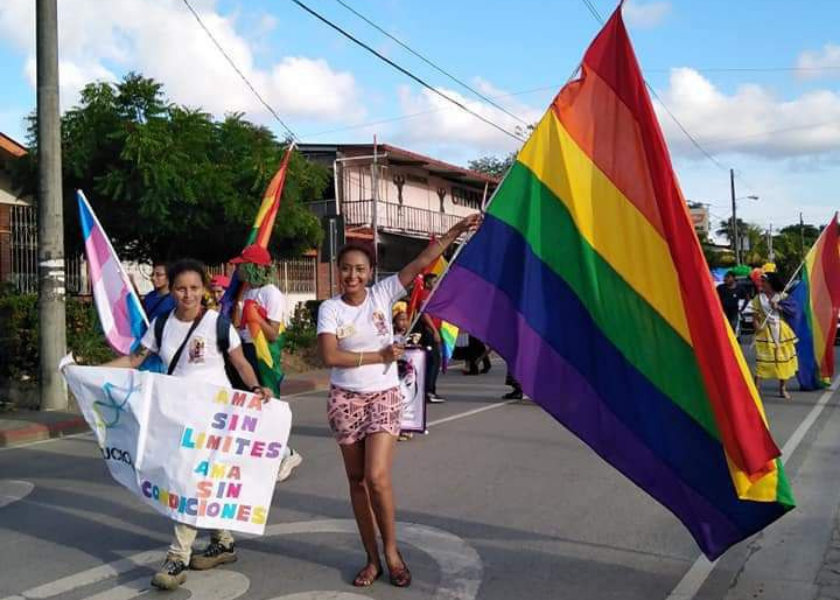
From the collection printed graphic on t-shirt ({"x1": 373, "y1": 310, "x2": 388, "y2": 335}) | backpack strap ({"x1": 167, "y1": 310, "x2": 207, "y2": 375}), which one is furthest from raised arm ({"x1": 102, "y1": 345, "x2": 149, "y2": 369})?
printed graphic on t-shirt ({"x1": 373, "y1": 310, "x2": 388, "y2": 335})

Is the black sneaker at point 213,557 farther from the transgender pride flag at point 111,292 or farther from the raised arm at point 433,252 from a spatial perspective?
the transgender pride flag at point 111,292

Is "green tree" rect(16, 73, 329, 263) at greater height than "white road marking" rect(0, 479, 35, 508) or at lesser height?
greater

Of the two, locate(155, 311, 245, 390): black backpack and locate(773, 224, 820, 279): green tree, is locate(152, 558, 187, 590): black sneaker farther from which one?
locate(773, 224, 820, 279): green tree

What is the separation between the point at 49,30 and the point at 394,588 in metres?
9.72

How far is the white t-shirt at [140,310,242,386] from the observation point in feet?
16.2

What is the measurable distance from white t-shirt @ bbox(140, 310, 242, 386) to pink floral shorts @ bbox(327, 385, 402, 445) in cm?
78

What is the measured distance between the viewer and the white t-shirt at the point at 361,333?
4641mm

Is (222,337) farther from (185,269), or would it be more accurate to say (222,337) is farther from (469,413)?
(469,413)

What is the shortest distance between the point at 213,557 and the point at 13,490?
3188 millimetres

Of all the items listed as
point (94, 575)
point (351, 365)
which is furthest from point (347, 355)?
point (94, 575)

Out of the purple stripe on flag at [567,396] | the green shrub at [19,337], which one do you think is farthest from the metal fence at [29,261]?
the purple stripe on flag at [567,396]

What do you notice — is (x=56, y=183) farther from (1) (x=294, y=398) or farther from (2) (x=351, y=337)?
(2) (x=351, y=337)

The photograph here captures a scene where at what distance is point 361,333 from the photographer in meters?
4.66

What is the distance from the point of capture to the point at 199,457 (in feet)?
15.4
